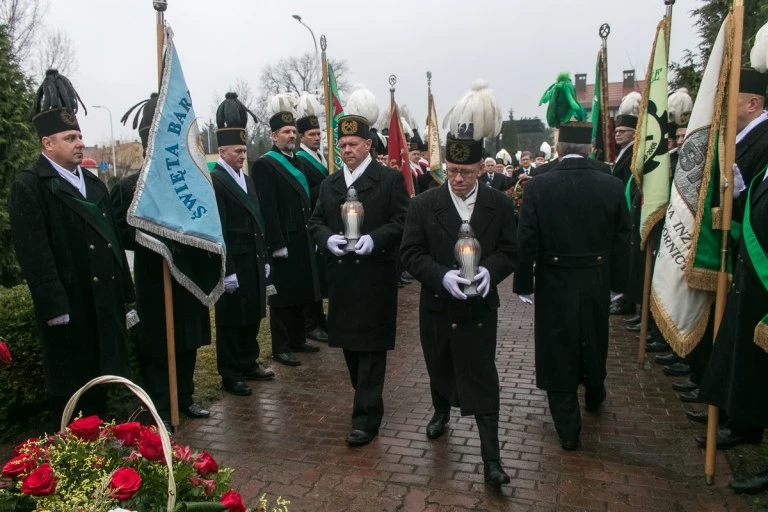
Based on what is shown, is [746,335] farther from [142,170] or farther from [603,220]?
[142,170]

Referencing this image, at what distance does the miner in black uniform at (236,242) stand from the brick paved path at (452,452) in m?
0.49

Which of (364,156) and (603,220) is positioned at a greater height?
(364,156)

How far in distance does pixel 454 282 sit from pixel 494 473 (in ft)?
4.05

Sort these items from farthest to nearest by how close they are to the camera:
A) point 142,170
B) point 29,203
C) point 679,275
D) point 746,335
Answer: point 142,170 < point 679,275 < point 29,203 < point 746,335

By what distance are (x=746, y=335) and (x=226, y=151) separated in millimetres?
4368

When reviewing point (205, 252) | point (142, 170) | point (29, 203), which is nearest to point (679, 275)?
point (205, 252)

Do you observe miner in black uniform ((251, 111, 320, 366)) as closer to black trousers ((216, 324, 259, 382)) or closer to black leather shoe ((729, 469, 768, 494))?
black trousers ((216, 324, 259, 382))

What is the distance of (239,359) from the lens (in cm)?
609

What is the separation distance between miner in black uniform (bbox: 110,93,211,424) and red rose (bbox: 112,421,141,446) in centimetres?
266

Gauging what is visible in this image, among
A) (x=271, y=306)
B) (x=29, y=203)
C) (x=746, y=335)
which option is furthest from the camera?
(x=271, y=306)

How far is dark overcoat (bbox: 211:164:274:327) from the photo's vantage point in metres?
5.74

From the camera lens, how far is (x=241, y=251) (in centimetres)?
581

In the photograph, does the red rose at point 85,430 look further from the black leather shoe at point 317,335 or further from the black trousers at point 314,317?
the black trousers at point 314,317

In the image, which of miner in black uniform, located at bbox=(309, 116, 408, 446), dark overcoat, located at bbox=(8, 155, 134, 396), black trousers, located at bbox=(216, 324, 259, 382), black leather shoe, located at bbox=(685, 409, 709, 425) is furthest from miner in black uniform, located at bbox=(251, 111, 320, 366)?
black leather shoe, located at bbox=(685, 409, 709, 425)
